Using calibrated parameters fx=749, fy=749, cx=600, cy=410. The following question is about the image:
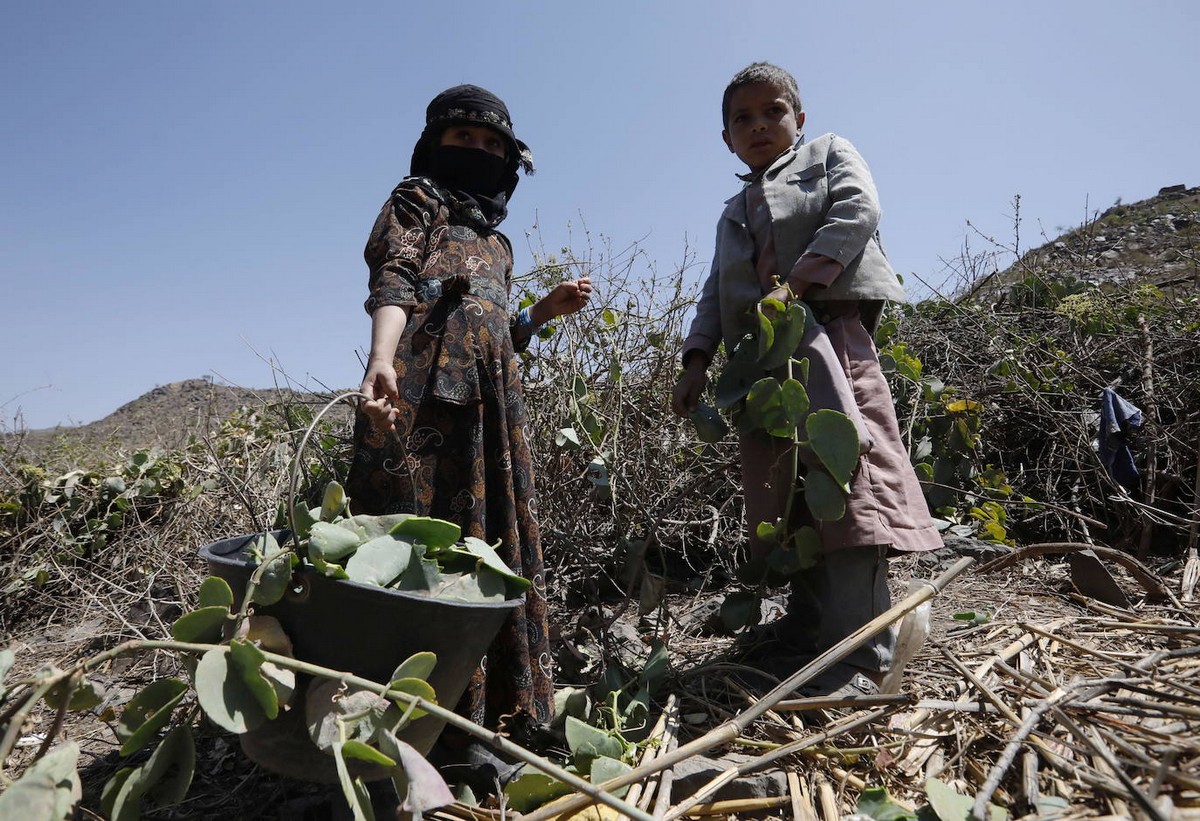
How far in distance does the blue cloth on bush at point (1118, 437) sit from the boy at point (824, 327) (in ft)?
5.51

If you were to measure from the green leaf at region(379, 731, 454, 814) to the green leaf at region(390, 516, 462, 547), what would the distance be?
12.8 inches

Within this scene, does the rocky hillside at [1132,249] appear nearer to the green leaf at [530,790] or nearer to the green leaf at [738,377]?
the green leaf at [738,377]

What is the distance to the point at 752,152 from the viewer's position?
196cm

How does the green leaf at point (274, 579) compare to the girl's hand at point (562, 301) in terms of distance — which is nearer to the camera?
the green leaf at point (274, 579)

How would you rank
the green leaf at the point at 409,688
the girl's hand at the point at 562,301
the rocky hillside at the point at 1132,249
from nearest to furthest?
the green leaf at the point at 409,688 < the girl's hand at the point at 562,301 < the rocky hillside at the point at 1132,249

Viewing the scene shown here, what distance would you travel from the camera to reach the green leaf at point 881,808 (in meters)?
1.06

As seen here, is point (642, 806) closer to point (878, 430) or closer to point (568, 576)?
point (878, 430)

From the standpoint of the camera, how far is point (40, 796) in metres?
0.76

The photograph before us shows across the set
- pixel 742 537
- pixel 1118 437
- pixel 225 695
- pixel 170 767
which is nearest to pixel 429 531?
pixel 225 695

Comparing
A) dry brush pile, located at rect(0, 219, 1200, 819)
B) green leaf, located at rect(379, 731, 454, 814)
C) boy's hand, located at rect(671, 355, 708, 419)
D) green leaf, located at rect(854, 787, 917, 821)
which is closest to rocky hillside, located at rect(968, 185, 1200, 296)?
dry brush pile, located at rect(0, 219, 1200, 819)

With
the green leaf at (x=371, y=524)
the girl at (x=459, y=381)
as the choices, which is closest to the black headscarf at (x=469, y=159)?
the girl at (x=459, y=381)

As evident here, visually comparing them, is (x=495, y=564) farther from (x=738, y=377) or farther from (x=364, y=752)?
(x=738, y=377)

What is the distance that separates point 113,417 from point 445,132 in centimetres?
874

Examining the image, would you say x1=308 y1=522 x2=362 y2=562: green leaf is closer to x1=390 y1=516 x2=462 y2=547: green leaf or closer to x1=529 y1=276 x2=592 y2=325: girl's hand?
x1=390 y1=516 x2=462 y2=547: green leaf
